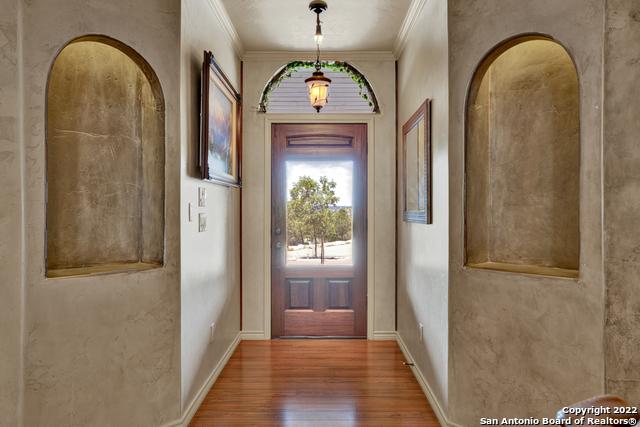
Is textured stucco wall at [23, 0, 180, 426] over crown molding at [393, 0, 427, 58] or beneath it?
beneath

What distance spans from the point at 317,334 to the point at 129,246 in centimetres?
238

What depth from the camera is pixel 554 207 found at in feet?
6.77

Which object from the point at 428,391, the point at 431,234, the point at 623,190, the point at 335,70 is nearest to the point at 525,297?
the point at 623,190

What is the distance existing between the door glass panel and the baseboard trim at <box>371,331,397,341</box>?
29.9 inches

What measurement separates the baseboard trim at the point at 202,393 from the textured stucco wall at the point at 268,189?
1.99 ft

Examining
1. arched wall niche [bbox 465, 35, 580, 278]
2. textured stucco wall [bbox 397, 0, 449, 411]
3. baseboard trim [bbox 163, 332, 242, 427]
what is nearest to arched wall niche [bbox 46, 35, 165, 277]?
baseboard trim [bbox 163, 332, 242, 427]

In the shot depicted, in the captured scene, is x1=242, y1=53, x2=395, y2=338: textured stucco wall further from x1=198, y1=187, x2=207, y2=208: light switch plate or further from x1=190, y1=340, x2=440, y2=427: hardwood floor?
x1=198, y1=187, x2=207, y2=208: light switch plate

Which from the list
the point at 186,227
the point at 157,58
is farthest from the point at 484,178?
the point at 157,58

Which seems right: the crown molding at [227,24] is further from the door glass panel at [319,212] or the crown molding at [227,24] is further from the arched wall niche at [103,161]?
the door glass panel at [319,212]

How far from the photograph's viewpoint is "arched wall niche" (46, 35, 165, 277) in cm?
203

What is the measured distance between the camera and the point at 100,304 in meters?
2.02

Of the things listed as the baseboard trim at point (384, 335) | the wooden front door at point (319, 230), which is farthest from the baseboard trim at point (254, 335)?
the baseboard trim at point (384, 335)

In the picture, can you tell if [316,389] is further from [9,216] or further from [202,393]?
[9,216]

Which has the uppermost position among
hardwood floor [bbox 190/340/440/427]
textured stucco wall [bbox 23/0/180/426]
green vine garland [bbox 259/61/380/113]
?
green vine garland [bbox 259/61/380/113]
